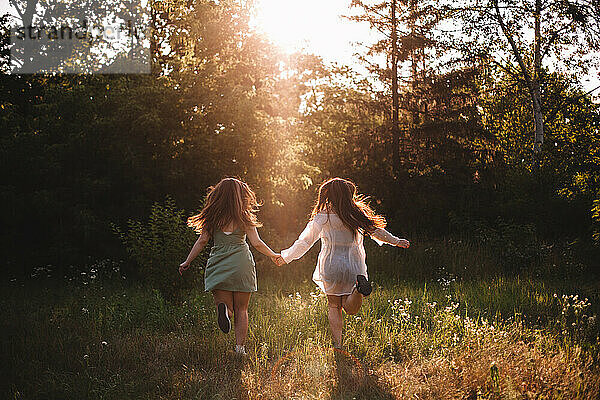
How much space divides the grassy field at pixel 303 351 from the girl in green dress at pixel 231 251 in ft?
1.63

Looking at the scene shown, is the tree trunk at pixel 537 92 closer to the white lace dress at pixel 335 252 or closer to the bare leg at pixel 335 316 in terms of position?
the white lace dress at pixel 335 252

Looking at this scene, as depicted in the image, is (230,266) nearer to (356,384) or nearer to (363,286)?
(363,286)

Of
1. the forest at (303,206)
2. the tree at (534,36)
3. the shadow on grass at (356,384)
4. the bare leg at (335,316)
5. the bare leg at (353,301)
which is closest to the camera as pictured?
the shadow on grass at (356,384)

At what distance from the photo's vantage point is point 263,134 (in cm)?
1308

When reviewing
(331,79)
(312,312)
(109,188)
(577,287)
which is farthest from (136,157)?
(331,79)

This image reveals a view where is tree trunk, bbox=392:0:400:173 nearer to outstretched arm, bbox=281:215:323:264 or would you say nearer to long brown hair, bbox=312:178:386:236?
long brown hair, bbox=312:178:386:236

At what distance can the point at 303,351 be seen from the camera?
6000 millimetres

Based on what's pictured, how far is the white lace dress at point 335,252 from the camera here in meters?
6.29

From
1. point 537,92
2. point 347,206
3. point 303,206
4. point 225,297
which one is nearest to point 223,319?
point 225,297

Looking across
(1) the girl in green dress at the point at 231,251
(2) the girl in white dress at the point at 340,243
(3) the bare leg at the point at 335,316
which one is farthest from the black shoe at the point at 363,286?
(1) the girl in green dress at the point at 231,251

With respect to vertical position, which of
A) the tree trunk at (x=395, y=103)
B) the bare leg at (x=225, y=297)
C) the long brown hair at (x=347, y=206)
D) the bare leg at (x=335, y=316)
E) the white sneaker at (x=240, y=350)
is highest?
the tree trunk at (x=395, y=103)

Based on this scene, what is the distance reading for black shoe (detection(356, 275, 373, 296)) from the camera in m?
5.84

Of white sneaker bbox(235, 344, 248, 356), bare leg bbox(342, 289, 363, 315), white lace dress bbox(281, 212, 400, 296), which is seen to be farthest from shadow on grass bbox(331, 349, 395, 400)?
white sneaker bbox(235, 344, 248, 356)

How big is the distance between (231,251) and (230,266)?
0.61 feet
